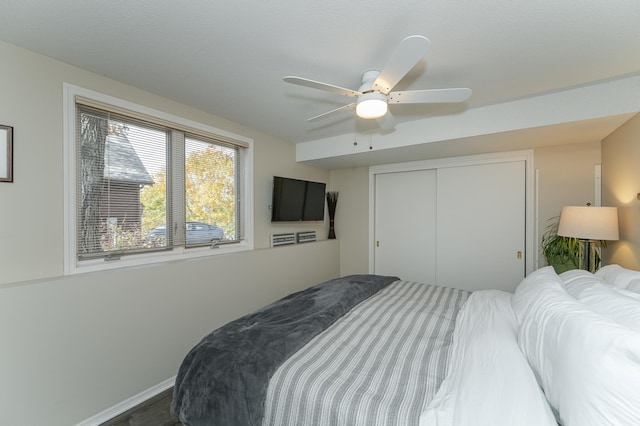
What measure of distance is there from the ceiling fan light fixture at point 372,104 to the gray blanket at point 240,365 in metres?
1.29

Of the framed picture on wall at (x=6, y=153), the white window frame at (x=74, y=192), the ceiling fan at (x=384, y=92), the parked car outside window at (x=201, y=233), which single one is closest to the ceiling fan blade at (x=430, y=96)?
the ceiling fan at (x=384, y=92)

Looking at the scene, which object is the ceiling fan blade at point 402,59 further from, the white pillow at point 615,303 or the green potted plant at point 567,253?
the green potted plant at point 567,253

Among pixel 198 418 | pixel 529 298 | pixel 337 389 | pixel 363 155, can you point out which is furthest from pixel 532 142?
pixel 198 418

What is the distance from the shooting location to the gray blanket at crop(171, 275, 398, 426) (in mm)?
1168

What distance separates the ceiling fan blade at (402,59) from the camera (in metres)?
1.17

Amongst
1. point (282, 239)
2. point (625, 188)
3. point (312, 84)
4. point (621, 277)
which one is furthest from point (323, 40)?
point (625, 188)

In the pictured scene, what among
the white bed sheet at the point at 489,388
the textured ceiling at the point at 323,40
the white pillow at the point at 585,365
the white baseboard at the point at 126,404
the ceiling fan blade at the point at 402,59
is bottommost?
the white baseboard at the point at 126,404

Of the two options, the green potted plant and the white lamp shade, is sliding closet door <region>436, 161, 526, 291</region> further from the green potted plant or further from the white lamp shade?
the white lamp shade

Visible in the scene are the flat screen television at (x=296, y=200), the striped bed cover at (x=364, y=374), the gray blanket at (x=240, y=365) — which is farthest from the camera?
the flat screen television at (x=296, y=200)

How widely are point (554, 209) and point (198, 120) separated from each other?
12.3 ft

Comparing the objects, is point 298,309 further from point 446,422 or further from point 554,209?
point 554,209

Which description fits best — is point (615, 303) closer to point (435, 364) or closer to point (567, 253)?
point (435, 364)

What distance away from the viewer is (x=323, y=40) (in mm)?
1514

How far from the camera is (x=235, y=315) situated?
270 cm
